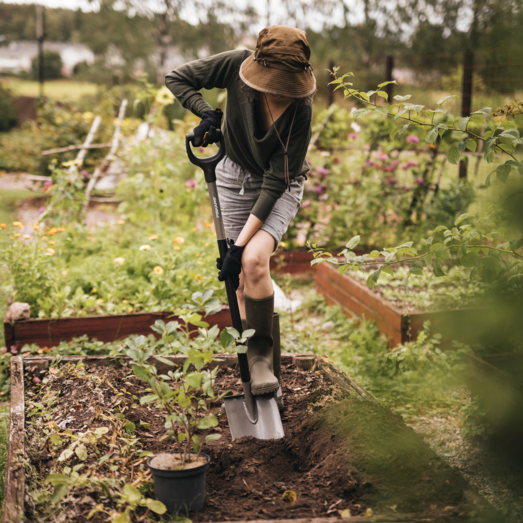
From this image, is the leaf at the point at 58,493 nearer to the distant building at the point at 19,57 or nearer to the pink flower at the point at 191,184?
the pink flower at the point at 191,184

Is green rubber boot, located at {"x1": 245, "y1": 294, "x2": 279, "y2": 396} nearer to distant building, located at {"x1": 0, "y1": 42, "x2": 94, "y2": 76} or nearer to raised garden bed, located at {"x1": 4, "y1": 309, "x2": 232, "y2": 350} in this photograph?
raised garden bed, located at {"x1": 4, "y1": 309, "x2": 232, "y2": 350}

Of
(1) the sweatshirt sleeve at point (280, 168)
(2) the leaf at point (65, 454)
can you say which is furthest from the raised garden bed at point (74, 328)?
(2) the leaf at point (65, 454)

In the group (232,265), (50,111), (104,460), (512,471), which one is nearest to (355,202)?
(232,265)

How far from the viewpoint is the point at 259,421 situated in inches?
76.2

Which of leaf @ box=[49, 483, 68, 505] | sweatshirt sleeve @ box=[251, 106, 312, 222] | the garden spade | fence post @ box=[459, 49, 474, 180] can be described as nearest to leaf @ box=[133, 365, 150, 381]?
leaf @ box=[49, 483, 68, 505]

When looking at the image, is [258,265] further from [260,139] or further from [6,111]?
[6,111]

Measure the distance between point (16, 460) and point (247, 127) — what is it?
4.68 feet

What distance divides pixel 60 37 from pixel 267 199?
32814 millimetres

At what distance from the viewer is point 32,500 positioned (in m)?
1.37

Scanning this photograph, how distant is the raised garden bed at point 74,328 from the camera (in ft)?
9.11

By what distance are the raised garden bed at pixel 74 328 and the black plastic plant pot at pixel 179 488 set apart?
1435 millimetres

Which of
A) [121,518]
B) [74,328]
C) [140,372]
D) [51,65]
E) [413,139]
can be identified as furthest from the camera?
[51,65]

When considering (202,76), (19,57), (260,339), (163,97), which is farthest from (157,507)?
(19,57)

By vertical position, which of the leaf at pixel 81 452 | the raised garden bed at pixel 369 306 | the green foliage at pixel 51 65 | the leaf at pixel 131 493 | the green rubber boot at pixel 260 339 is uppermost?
the green foliage at pixel 51 65
